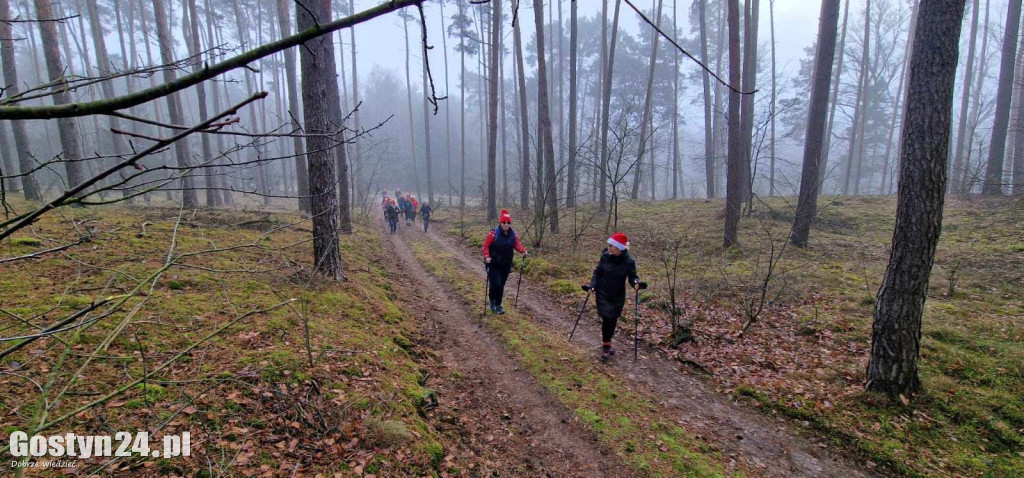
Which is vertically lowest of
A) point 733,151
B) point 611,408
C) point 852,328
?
point 611,408

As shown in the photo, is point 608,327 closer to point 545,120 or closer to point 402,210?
point 545,120

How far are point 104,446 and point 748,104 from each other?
837 inches

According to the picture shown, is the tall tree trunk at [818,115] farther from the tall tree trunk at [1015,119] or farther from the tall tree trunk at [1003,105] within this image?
the tall tree trunk at [1003,105]

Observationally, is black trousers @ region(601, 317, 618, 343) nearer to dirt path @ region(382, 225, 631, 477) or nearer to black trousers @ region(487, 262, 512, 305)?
dirt path @ region(382, 225, 631, 477)

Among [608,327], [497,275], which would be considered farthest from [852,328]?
[497,275]

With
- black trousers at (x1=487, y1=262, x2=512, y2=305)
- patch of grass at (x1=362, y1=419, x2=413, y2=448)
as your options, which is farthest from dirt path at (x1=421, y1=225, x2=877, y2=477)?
patch of grass at (x1=362, y1=419, x2=413, y2=448)

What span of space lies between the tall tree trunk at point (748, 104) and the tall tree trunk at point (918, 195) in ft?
20.5

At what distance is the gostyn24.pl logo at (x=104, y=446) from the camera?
2952 mm

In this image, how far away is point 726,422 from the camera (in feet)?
17.3

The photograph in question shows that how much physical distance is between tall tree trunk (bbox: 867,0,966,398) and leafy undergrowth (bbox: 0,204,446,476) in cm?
546

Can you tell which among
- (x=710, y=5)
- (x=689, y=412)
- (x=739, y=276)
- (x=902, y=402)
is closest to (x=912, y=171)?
(x=902, y=402)

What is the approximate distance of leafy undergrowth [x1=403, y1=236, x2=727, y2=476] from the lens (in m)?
4.46

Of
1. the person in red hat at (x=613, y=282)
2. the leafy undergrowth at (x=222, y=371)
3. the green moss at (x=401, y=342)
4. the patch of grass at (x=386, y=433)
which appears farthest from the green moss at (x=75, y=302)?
the person in red hat at (x=613, y=282)

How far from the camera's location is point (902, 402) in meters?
5.19
